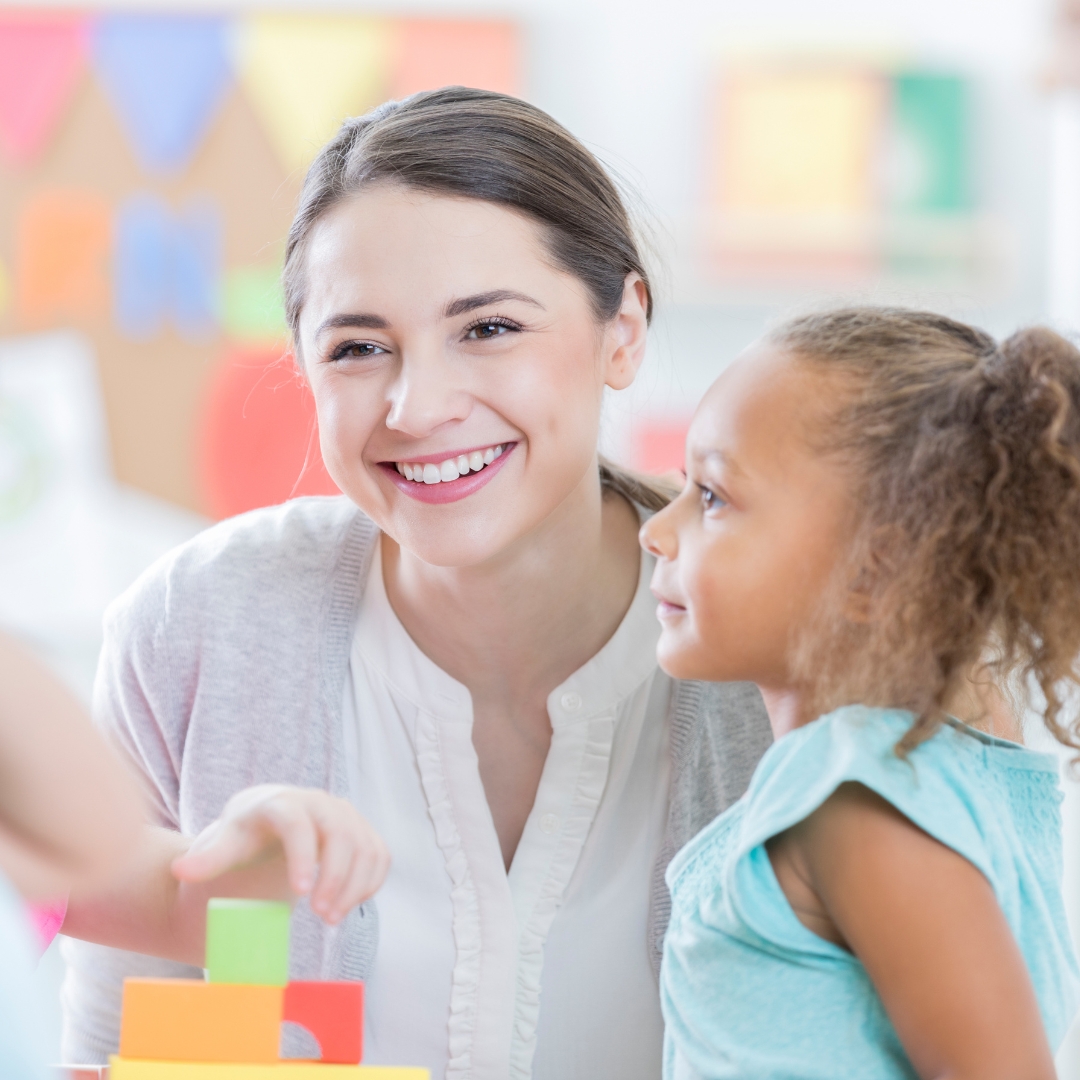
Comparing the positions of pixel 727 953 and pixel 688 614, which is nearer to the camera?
pixel 727 953

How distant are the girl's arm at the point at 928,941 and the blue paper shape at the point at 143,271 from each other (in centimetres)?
248

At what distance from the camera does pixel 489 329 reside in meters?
1.11

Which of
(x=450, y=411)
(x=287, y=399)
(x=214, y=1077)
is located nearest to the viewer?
(x=214, y=1077)

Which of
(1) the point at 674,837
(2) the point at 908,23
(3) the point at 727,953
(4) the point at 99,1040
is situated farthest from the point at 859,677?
(2) the point at 908,23

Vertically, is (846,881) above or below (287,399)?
below

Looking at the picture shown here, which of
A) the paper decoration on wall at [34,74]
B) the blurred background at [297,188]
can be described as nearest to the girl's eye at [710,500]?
the blurred background at [297,188]

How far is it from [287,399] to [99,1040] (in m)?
1.79

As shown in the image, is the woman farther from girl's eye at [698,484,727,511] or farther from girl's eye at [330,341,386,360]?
girl's eye at [698,484,727,511]

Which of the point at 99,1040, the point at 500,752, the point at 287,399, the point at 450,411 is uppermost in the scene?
the point at 287,399

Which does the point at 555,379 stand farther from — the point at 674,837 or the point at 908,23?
the point at 908,23

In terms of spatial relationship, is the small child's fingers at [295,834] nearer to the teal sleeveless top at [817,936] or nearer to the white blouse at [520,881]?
the teal sleeveless top at [817,936]

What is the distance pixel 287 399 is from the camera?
2887 mm

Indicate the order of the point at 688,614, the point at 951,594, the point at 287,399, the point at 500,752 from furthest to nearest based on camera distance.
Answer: the point at 287,399 < the point at 500,752 < the point at 688,614 < the point at 951,594

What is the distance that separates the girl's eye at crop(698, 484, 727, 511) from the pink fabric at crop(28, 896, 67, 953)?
57 centimetres
